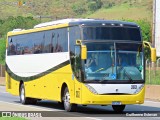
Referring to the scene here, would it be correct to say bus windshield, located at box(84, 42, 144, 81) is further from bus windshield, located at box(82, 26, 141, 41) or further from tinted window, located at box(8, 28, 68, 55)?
tinted window, located at box(8, 28, 68, 55)

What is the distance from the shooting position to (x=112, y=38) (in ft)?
79.1

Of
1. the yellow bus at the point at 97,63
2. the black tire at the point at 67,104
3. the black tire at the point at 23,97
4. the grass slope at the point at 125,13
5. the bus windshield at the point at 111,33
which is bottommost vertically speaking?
the grass slope at the point at 125,13

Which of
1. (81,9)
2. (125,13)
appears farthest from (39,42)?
(81,9)

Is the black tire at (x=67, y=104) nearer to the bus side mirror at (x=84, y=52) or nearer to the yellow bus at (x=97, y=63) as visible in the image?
the yellow bus at (x=97, y=63)

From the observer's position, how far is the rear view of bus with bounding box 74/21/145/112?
23484 mm

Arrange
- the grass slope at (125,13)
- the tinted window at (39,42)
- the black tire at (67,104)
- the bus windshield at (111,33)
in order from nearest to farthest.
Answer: the bus windshield at (111,33)
the black tire at (67,104)
the tinted window at (39,42)
the grass slope at (125,13)

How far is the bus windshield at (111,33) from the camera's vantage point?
2402 centimetres

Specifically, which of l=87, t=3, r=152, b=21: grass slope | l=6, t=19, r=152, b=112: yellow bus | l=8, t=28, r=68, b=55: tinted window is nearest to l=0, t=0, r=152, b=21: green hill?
l=87, t=3, r=152, b=21: grass slope

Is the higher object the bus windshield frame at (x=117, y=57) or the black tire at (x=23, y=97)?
the bus windshield frame at (x=117, y=57)

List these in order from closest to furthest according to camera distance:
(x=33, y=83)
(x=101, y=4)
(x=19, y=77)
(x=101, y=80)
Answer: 1. (x=101, y=80)
2. (x=33, y=83)
3. (x=19, y=77)
4. (x=101, y=4)

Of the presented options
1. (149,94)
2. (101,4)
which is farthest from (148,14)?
(149,94)

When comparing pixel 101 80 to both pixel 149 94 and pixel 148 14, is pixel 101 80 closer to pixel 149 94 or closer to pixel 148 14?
pixel 149 94

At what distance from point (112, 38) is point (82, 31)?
44.3 inches

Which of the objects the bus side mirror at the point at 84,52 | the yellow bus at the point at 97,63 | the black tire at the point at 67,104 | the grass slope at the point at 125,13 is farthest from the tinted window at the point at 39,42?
the grass slope at the point at 125,13
